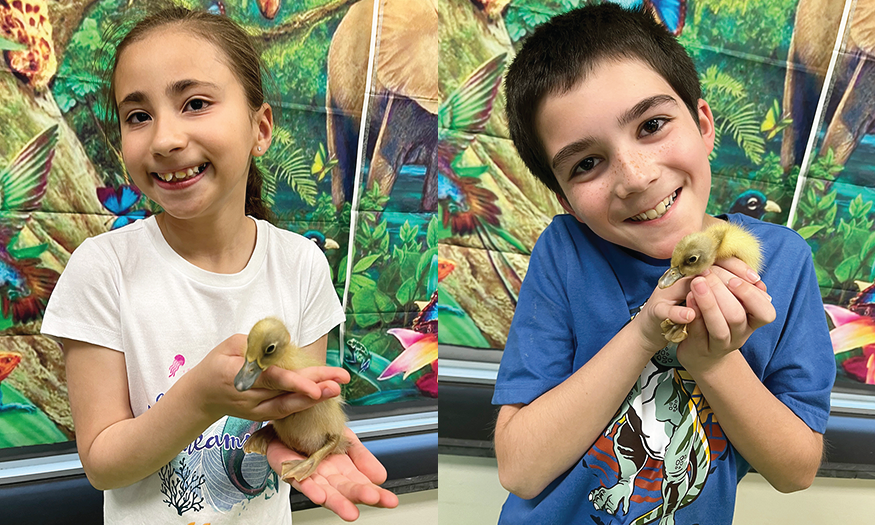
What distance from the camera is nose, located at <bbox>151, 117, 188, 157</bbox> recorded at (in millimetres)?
930

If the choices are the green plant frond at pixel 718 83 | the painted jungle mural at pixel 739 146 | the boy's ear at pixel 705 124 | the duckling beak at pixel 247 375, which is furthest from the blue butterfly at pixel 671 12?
the duckling beak at pixel 247 375

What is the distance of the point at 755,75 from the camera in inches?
66.3

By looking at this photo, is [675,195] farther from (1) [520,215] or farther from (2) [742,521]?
(2) [742,521]

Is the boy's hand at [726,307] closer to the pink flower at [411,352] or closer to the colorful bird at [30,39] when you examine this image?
the pink flower at [411,352]

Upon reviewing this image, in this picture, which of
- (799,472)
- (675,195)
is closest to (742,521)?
(799,472)

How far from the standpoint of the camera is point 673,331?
79cm

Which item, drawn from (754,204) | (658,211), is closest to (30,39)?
(658,211)

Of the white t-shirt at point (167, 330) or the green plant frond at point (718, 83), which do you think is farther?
the green plant frond at point (718, 83)

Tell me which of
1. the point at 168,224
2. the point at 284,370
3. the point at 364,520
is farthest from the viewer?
the point at 364,520

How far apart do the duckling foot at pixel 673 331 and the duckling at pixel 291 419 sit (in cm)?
53

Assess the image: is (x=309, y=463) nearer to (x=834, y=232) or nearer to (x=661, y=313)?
(x=661, y=313)

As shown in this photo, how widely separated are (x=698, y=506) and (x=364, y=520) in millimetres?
982

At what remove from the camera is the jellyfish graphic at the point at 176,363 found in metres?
1.05

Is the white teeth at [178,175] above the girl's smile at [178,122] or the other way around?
the other way around
